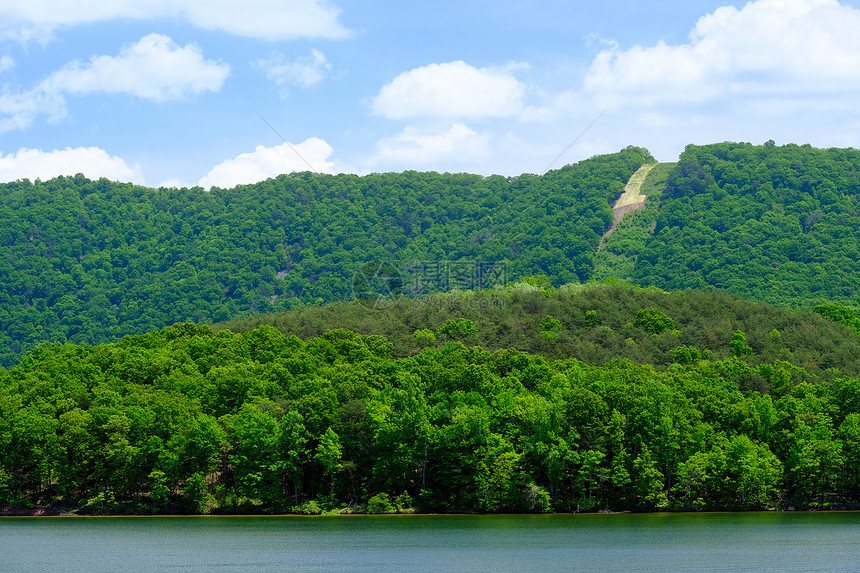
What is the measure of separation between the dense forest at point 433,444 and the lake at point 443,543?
10.7 ft

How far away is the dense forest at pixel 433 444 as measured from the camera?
248 feet

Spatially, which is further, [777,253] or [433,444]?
[777,253]

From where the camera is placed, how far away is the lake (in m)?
50.3

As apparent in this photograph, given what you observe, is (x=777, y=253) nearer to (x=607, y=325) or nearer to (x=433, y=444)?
(x=607, y=325)

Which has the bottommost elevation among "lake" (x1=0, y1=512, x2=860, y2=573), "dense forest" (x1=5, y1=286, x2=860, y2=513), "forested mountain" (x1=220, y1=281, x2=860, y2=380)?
"lake" (x1=0, y1=512, x2=860, y2=573)

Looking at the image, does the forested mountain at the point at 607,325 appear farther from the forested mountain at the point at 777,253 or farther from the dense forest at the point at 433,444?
the forested mountain at the point at 777,253

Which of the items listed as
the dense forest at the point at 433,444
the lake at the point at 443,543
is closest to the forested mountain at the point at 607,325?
the dense forest at the point at 433,444

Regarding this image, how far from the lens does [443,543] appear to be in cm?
5834

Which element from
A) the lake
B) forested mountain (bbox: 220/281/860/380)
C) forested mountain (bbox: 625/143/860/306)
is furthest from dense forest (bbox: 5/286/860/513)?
forested mountain (bbox: 625/143/860/306)

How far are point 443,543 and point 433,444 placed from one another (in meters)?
18.6

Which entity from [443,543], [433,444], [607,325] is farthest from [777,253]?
[443,543]

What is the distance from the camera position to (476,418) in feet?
248

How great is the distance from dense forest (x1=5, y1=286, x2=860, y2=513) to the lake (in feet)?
10.7

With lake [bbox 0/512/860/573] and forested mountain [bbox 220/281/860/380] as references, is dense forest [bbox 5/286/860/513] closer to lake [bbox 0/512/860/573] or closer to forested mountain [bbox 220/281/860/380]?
lake [bbox 0/512/860/573]
